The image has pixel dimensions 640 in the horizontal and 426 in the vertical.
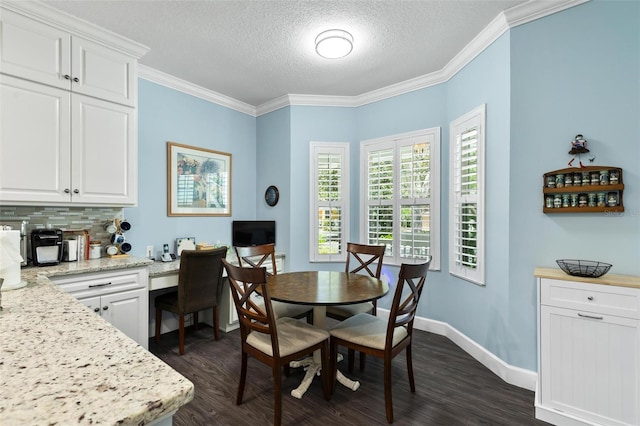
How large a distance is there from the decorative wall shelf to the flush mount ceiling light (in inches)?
75.1

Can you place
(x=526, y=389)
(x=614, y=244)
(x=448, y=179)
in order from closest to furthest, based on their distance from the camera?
(x=614, y=244), (x=526, y=389), (x=448, y=179)

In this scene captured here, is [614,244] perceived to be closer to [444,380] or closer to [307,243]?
[444,380]

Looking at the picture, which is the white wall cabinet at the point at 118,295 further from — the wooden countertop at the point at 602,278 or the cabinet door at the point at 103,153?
the wooden countertop at the point at 602,278

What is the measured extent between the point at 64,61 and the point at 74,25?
30 centimetres

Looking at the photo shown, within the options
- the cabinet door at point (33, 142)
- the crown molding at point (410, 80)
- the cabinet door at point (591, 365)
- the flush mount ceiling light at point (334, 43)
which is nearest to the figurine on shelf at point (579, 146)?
the crown molding at point (410, 80)

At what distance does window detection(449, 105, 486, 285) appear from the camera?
2.74 meters

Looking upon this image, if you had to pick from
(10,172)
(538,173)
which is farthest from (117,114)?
(538,173)

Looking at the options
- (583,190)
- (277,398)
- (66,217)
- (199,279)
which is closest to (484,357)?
(583,190)

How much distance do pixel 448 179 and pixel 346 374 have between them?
221cm

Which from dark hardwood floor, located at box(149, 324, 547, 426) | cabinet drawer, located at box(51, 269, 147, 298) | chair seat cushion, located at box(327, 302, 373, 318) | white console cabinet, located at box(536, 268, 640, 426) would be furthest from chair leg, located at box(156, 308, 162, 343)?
white console cabinet, located at box(536, 268, 640, 426)

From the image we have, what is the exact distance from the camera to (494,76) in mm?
2572

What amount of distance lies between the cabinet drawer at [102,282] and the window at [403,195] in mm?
2532

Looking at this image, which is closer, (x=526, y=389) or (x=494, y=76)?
(x=526, y=389)

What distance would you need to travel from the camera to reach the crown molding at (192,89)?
328cm
